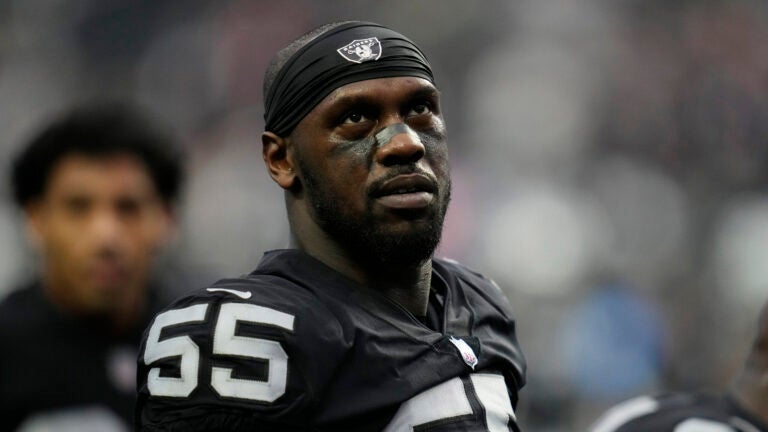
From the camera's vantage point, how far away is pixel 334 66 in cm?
275

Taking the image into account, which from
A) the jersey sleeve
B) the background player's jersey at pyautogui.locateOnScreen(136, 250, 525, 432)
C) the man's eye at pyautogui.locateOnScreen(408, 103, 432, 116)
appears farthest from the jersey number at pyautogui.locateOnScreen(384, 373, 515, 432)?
the man's eye at pyautogui.locateOnScreen(408, 103, 432, 116)

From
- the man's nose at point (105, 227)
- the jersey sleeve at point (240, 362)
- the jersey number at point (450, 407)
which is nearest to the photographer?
the jersey sleeve at point (240, 362)

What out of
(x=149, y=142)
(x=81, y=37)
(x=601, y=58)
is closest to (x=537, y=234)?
(x=601, y=58)

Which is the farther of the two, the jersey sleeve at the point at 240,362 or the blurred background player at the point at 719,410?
the blurred background player at the point at 719,410

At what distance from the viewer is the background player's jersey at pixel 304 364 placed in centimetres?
246

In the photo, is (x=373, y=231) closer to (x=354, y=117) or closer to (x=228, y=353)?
(x=354, y=117)

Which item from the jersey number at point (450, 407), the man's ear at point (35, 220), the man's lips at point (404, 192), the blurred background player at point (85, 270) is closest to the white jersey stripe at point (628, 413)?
the jersey number at point (450, 407)

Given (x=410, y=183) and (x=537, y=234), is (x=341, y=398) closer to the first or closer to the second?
(x=410, y=183)

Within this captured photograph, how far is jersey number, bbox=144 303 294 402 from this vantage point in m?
2.46

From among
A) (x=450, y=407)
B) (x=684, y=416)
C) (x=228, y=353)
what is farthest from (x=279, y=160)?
(x=684, y=416)

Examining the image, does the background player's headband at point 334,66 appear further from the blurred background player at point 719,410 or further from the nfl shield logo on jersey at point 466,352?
the blurred background player at point 719,410

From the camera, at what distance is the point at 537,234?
1257 centimetres

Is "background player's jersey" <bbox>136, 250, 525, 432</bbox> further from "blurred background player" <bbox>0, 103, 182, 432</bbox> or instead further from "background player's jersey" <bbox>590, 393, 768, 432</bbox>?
"blurred background player" <bbox>0, 103, 182, 432</bbox>

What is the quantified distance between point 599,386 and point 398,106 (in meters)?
7.38
